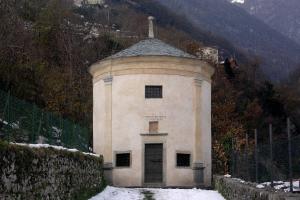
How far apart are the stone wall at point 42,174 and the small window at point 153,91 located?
8.05 metres

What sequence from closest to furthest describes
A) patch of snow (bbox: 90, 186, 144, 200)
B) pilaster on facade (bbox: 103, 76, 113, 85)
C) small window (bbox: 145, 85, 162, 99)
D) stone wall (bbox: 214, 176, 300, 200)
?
stone wall (bbox: 214, 176, 300, 200)
patch of snow (bbox: 90, 186, 144, 200)
small window (bbox: 145, 85, 162, 99)
pilaster on facade (bbox: 103, 76, 113, 85)

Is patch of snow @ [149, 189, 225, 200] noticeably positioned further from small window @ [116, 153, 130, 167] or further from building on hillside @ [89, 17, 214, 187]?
small window @ [116, 153, 130, 167]

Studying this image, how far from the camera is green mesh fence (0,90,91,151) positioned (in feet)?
33.1

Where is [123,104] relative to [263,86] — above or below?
below

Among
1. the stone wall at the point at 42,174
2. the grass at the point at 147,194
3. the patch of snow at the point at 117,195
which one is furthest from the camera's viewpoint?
the grass at the point at 147,194

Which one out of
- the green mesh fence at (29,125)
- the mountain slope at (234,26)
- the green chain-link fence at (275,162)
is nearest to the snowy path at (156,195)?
the green mesh fence at (29,125)

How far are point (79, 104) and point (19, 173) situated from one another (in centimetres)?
2949

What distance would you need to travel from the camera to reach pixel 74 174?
1358cm

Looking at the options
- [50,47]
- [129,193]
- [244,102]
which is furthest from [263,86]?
[129,193]

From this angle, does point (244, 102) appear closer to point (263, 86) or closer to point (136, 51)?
point (263, 86)

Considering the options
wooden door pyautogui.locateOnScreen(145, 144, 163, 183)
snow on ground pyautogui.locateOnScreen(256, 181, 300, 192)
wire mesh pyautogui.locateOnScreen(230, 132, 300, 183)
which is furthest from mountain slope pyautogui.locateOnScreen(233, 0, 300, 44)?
snow on ground pyautogui.locateOnScreen(256, 181, 300, 192)

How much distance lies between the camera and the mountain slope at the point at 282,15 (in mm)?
173625

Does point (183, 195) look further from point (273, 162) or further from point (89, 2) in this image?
point (89, 2)

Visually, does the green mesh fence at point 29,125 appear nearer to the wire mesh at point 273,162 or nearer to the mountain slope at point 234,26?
the wire mesh at point 273,162
